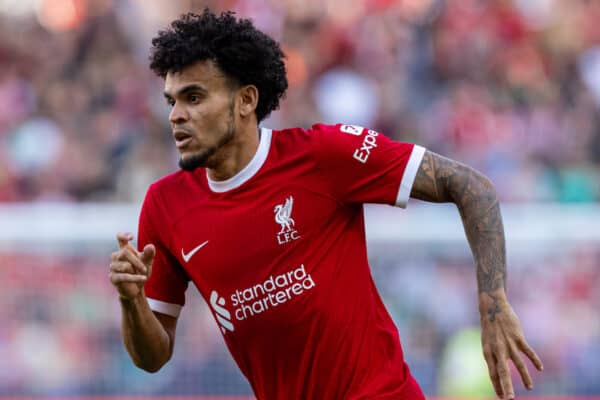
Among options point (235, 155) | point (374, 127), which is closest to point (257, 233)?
point (235, 155)

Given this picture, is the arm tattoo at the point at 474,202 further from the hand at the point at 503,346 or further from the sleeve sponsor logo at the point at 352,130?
the sleeve sponsor logo at the point at 352,130

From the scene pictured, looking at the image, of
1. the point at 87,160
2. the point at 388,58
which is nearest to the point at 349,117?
the point at 388,58

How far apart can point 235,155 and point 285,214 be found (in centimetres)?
35

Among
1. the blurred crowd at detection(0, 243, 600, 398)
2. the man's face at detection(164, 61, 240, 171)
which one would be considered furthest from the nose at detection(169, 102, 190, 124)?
the blurred crowd at detection(0, 243, 600, 398)

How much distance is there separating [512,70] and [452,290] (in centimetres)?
403

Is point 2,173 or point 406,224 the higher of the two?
point 2,173

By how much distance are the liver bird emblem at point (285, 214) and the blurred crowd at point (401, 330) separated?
479cm

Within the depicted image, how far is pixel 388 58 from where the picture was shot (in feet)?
43.5

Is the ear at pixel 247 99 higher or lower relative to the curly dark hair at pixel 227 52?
lower

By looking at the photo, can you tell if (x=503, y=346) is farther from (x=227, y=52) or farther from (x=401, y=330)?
(x=401, y=330)

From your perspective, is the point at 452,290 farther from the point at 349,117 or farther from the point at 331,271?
the point at 331,271

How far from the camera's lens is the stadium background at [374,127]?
10.0 m

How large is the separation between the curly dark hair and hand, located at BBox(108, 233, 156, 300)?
34.4 inches

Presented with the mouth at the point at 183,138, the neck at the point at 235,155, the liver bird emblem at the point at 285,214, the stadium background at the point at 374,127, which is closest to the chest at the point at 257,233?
the liver bird emblem at the point at 285,214
